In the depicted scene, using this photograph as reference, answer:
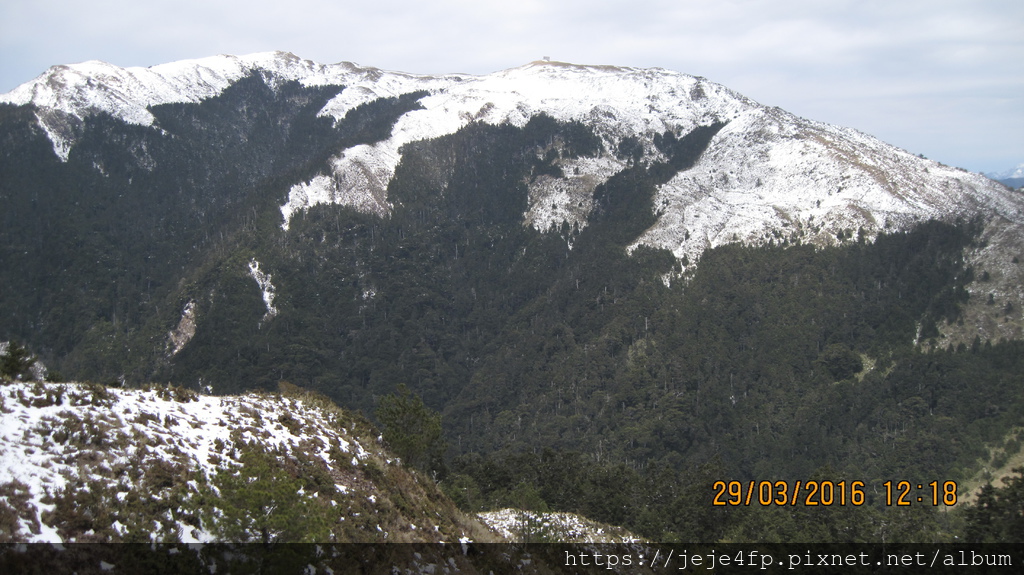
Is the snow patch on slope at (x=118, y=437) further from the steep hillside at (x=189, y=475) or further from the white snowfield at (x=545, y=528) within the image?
the white snowfield at (x=545, y=528)

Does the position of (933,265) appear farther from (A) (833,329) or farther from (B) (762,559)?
(B) (762,559)

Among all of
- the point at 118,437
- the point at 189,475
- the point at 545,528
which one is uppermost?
the point at 118,437

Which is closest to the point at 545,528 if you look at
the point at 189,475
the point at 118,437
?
the point at 189,475

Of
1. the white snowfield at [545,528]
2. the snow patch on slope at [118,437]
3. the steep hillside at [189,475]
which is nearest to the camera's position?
the steep hillside at [189,475]

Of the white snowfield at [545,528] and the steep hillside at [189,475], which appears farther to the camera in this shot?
the white snowfield at [545,528]

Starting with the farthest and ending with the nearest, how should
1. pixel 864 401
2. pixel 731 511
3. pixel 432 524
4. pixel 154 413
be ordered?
pixel 864 401 < pixel 731 511 < pixel 432 524 < pixel 154 413

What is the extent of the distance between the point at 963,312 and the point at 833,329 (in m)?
32.2

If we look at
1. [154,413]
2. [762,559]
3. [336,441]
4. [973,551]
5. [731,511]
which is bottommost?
[731,511]

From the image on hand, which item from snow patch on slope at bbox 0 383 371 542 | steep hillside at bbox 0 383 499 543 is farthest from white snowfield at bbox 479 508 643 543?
snow patch on slope at bbox 0 383 371 542

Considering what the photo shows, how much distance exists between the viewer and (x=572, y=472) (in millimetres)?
89938

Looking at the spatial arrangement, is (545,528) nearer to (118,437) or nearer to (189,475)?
(189,475)

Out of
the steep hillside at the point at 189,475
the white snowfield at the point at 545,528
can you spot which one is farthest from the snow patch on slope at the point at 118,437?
the white snowfield at the point at 545,528

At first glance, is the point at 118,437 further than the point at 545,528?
No

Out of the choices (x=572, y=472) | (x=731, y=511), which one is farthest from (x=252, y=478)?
(x=572, y=472)
